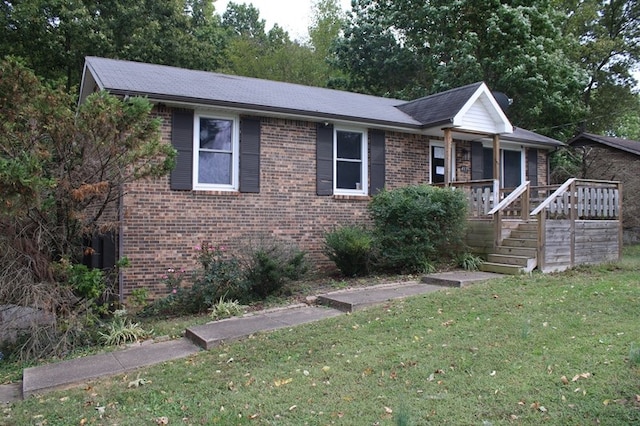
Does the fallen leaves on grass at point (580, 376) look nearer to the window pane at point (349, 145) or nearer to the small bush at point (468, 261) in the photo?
the small bush at point (468, 261)

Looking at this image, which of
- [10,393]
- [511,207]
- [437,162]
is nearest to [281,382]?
[10,393]

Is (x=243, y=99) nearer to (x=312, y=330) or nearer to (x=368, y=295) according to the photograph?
(x=368, y=295)

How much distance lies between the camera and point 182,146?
9500 mm

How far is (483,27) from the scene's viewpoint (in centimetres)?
2105

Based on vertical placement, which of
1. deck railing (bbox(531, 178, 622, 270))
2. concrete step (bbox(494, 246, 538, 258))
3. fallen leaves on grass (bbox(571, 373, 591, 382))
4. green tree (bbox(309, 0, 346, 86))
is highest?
green tree (bbox(309, 0, 346, 86))

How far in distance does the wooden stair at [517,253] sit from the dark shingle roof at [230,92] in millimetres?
3531

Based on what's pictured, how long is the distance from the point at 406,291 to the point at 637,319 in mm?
3395

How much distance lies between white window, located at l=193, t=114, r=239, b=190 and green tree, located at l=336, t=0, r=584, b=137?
1336 cm

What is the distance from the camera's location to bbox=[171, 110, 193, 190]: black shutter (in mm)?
9406

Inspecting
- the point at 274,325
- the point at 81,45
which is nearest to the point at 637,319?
the point at 274,325

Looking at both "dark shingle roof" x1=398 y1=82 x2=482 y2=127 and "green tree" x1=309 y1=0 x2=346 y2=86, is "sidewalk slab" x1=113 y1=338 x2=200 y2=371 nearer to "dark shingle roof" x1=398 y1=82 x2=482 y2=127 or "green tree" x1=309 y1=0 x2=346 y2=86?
"dark shingle roof" x1=398 y1=82 x2=482 y2=127

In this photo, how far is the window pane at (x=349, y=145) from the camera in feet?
38.0

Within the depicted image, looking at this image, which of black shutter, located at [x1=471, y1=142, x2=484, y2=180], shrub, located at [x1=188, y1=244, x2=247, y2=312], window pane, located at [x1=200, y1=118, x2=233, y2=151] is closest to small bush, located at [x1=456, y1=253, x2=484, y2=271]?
black shutter, located at [x1=471, y1=142, x2=484, y2=180]

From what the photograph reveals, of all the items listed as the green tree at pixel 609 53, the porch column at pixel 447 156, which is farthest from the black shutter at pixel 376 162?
the green tree at pixel 609 53
